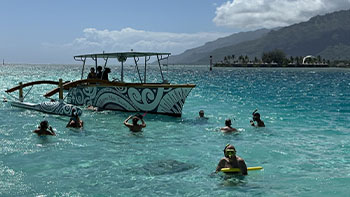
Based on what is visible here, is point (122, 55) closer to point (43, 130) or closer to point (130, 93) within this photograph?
point (130, 93)

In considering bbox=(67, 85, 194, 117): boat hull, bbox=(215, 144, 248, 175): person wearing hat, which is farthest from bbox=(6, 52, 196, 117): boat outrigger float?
bbox=(215, 144, 248, 175): person wearing hat

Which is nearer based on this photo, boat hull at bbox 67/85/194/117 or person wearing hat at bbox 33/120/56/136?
person wearing hat at bbox 33/120/56/136

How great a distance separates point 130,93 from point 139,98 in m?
0.57

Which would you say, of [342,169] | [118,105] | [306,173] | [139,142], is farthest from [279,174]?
[118,105]

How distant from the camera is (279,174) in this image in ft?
31.8

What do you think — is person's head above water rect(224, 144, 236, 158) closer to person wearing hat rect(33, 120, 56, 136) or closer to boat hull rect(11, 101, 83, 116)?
person wearing hat rect(33, 120, 56, 136)

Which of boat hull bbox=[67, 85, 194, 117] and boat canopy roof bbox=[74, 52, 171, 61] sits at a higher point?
boat canopy roof bbox=[74, 52, 171, 61]

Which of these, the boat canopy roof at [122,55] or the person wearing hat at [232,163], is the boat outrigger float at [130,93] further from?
the person wearing hat at [232,163]

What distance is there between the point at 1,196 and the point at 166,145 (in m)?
5.97

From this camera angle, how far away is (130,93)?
19516mm

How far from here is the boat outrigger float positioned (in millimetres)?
18688

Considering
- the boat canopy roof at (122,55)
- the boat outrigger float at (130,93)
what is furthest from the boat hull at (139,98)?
the boat canopy roof at (122,55)

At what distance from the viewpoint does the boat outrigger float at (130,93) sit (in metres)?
18.7

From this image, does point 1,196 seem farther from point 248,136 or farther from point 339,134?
point 339,134
